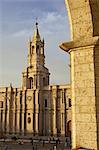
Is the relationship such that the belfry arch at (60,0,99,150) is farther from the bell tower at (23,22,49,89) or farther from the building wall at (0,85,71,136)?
the bell tower at (23,22,49,89)

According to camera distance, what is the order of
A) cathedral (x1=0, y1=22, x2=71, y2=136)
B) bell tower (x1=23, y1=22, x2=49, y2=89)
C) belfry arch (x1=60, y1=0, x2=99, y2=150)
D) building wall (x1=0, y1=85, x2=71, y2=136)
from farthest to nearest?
1. bell tower (x1=23, y1=22, x2=49, y2=89)
2. cathedral (x1=0, y1=22, x2=71, y2=136)
3. building wall (x1=0, y1=85, x2=71, y2=136)
4. belfry arch (x1=60, y1=0, x2=99, y2=150)

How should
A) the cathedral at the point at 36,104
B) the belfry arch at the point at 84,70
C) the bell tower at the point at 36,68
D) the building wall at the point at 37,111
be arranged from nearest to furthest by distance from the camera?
the belfry arch at the point at 84,70 → the building wall at the point at 37,111 → the cathedral at the point at 36,104 → the bell tower at the point at 36,68

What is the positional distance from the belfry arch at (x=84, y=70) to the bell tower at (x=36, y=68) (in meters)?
38.4

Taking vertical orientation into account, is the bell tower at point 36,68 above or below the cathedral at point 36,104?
above

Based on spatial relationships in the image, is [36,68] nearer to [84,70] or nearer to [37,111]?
[37,111]

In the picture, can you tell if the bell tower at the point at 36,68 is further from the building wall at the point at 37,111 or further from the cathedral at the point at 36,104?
the building wall at the point at 37,111

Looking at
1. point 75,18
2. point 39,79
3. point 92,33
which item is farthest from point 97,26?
point 39,79

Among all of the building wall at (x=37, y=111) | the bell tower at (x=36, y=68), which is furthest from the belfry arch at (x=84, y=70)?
the bell tower at (x=36, y=68)

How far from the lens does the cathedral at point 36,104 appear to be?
41.3m

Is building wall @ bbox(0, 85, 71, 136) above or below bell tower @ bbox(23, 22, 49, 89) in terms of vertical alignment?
below

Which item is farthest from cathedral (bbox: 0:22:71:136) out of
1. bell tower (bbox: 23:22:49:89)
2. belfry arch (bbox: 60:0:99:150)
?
belfry arch (bbox: 60:0:99:150)

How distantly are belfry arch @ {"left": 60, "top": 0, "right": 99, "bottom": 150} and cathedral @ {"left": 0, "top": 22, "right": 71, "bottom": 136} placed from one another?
121 ft

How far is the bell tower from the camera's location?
140 ft

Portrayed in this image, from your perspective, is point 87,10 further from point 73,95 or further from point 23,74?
point 23,74
